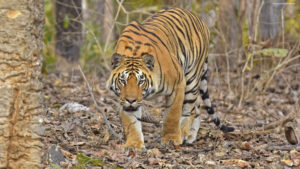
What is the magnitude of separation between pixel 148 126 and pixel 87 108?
3.32ft

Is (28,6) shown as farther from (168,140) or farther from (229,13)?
(229,13)

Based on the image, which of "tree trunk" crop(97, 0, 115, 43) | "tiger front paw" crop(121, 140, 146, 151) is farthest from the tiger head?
"tree trunk" crop(97, 0, 115, 43)

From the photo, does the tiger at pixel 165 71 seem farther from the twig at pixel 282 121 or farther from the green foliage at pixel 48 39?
the green foliage at pixel 48 39

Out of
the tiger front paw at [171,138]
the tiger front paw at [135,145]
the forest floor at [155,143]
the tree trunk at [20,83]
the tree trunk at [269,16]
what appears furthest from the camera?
→ the tree trunk at [269,16]

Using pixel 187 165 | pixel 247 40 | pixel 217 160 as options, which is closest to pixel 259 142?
pixel 217 160

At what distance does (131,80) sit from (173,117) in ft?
2.87

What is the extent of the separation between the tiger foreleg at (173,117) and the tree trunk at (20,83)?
8.39 ft

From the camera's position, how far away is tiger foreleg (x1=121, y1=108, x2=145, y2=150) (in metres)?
5.27

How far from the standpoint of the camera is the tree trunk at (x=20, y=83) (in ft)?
9.92

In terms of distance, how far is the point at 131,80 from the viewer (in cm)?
498

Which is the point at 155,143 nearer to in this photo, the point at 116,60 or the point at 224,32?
the point at 116,60

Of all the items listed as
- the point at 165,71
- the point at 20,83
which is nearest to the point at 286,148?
the point at 165,71

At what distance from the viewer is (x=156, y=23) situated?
6051 millimetres

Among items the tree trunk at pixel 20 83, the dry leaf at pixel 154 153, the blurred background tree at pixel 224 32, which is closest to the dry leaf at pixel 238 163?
the dry leaf at pixel 154 153
